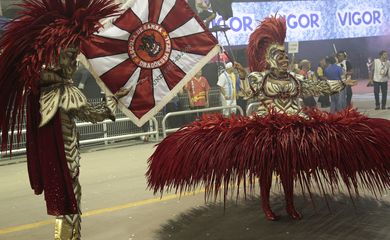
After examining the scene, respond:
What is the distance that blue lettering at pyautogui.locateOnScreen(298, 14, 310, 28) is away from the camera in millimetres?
15641

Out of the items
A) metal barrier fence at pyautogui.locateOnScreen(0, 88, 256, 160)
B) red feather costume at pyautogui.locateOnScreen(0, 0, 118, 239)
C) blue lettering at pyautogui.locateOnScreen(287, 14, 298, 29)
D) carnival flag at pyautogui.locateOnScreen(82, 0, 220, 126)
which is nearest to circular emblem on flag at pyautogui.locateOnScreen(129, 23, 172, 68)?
carnival flag at pyautogui.locateOnScreen(82, 0, 220, 126)

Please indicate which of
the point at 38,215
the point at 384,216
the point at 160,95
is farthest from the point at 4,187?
the point at 384,216

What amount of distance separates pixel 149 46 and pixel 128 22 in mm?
238

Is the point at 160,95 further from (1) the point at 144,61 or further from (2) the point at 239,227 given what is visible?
(2) the point at 239,227

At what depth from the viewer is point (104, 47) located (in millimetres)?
3617

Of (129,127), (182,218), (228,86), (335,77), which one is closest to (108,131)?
(129,127)

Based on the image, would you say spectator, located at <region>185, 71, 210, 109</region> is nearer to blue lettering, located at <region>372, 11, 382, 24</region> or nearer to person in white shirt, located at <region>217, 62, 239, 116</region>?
person in white shirt, located at <region>217, 62, 239, 116</region>

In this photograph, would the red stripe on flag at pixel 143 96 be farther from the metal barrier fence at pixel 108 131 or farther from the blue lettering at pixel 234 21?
the blue lettering at pixel 234 21

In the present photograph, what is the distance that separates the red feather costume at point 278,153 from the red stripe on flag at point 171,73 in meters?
0.42

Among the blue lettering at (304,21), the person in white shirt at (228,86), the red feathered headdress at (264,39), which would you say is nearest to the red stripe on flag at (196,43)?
the red feathered headdress at (264,39)

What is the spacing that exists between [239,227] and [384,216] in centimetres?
123

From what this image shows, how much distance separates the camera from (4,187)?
6.32 meters

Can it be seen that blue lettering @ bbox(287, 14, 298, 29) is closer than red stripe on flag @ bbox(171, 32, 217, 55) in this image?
No

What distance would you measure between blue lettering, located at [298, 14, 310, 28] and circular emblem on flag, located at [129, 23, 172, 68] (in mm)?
12634
